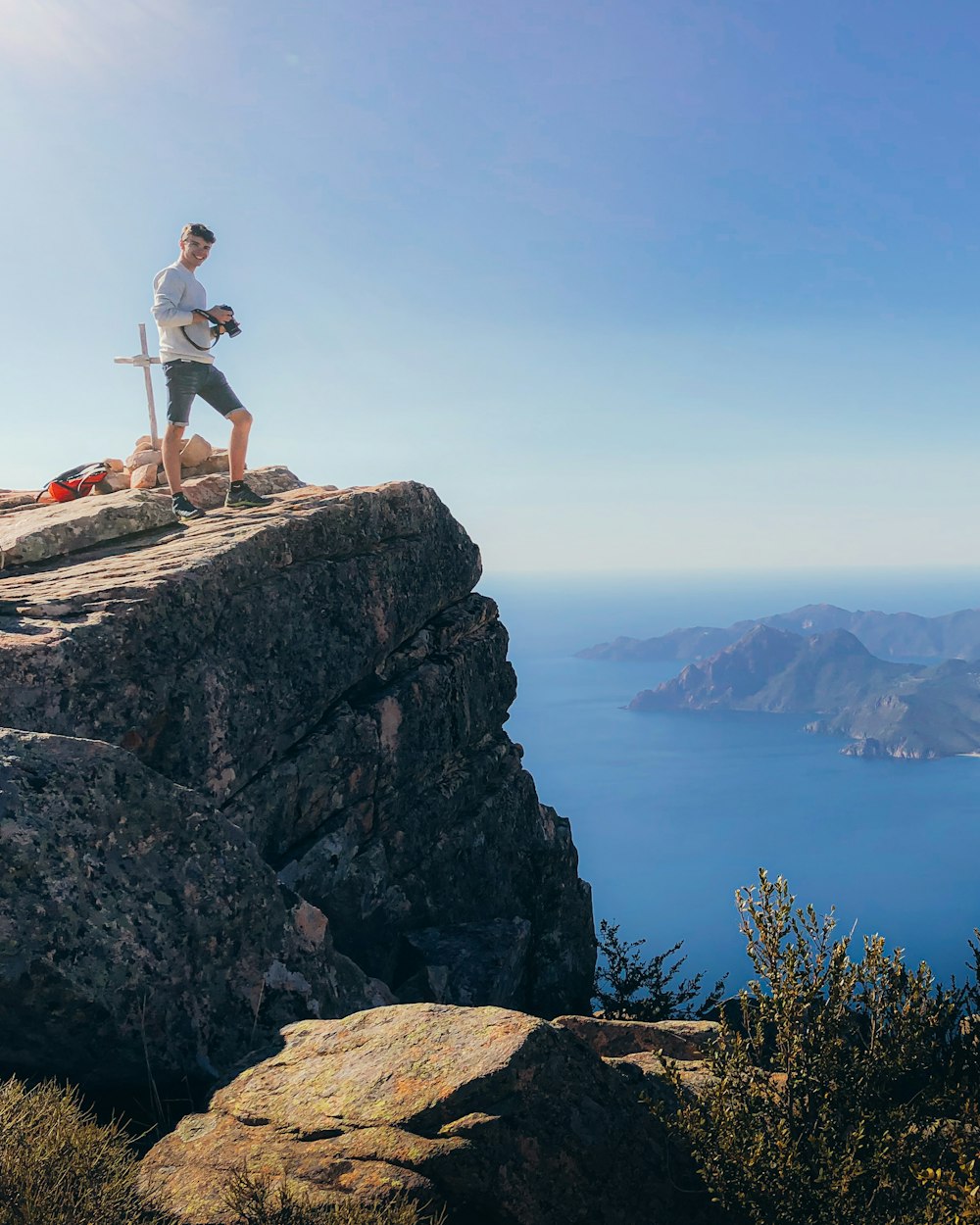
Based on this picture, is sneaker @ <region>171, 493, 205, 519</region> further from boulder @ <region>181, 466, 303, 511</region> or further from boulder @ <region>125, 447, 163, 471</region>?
boulder @ <region>125, 447, 163, 471</region>

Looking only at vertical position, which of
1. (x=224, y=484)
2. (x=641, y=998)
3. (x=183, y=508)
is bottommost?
(x=641, y=998)

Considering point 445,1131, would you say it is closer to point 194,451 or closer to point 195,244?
point 195,244

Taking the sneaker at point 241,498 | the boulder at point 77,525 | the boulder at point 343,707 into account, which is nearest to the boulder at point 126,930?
the boulder at point 343,707

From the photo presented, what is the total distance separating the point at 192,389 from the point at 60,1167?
42.0 ft

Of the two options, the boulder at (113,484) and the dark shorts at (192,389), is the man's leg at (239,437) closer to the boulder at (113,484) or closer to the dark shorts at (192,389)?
the dark shorts at (192,389)

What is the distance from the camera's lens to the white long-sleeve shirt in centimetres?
1432

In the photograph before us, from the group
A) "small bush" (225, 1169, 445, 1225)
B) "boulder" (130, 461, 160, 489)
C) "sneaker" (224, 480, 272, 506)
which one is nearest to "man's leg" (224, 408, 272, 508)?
"sneaker" (224, 480, 272, 506)

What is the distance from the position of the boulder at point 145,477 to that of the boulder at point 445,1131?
580 inches

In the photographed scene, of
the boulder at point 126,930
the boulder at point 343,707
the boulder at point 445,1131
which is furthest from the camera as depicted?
the boulder at point 343,707

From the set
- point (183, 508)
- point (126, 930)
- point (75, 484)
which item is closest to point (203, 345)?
point (183, 508)

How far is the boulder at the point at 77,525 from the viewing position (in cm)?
1487

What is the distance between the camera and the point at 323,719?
15.3 meters

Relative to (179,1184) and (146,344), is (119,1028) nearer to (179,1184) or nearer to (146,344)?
→ (179,1184)

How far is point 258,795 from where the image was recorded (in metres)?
13.4
